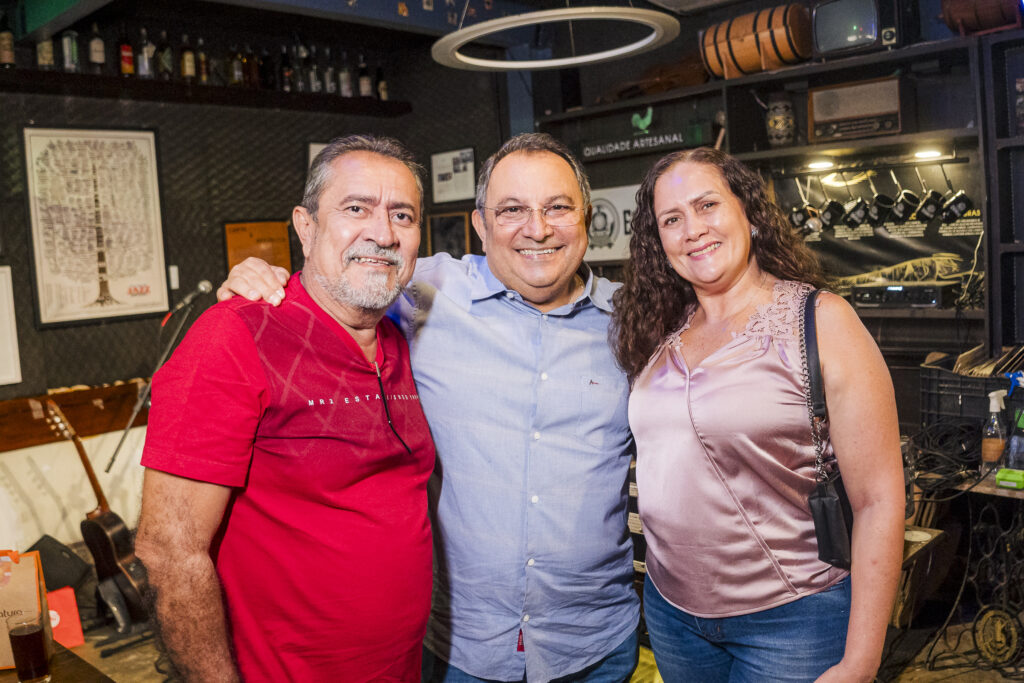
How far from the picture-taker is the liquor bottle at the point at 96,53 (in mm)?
4953

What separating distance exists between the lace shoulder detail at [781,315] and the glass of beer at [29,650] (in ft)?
5.62

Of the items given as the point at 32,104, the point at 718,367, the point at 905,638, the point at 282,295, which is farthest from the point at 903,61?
the point at 32,104

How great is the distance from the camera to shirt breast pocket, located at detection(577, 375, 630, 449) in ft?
6.15

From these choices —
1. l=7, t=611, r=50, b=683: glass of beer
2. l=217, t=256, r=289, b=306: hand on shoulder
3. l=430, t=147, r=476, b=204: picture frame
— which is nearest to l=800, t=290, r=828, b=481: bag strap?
l=217, t=256, r=289, b=306: hand on shoulder

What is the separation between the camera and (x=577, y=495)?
6.03 feet

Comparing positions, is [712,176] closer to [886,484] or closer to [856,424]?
[856,424]

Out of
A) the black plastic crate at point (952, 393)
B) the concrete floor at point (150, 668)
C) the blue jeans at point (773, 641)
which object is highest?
the black plastic crate at point (952, 393)

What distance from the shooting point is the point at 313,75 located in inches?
235

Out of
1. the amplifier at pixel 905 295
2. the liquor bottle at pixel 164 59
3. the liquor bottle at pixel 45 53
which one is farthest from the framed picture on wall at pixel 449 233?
the amplifier at pixel 905 295

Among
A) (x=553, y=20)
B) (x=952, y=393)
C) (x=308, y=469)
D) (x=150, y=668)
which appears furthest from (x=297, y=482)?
(x=952, y=393)

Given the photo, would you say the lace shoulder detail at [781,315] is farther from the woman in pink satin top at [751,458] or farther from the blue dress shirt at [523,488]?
the blue dress shirt at [523,488]

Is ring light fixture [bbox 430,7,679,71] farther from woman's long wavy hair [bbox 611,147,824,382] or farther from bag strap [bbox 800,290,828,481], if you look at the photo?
bag strap [bbox 800,290,828,481]

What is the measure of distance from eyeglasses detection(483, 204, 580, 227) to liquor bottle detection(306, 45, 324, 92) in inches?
177

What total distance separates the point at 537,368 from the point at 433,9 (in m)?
4.07
